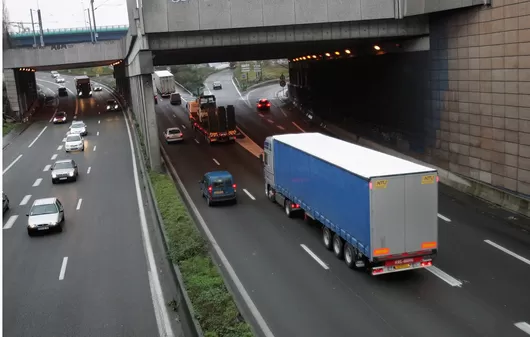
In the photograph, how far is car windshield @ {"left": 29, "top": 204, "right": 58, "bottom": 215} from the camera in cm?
2608

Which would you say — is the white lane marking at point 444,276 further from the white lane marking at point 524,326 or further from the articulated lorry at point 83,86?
the articulated lorry at point 83,86

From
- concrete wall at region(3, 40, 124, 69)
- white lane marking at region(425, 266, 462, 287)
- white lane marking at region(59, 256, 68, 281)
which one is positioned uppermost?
concrete wall at region(3, 40, 124, 69)

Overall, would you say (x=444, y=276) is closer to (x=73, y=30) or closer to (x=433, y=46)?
(x=433, y=46)

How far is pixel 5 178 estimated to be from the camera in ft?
133

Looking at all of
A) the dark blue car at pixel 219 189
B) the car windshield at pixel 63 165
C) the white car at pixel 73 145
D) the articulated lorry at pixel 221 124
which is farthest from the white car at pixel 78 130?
the dark blue car at pixel 219 189

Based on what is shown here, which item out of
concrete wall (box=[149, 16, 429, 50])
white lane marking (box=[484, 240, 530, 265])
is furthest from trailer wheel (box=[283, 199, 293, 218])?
concrete wall (box=[149, 16, 429, 50])

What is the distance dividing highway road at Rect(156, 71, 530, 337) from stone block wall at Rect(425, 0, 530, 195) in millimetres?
2198

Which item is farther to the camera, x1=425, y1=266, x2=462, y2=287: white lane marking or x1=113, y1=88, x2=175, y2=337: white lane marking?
x1=425, y1=266, x2=462, y2=287: white lane marking

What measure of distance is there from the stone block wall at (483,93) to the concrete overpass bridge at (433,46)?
5cm

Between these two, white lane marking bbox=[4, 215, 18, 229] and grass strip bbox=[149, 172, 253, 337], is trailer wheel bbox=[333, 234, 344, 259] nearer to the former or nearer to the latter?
grass strip bbox=[149, 172, 253, 337]

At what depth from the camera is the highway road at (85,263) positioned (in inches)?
614

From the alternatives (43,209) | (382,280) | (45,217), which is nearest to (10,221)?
(43,209)

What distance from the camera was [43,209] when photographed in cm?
2638

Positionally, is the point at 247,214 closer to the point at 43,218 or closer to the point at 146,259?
the point at 146,259
